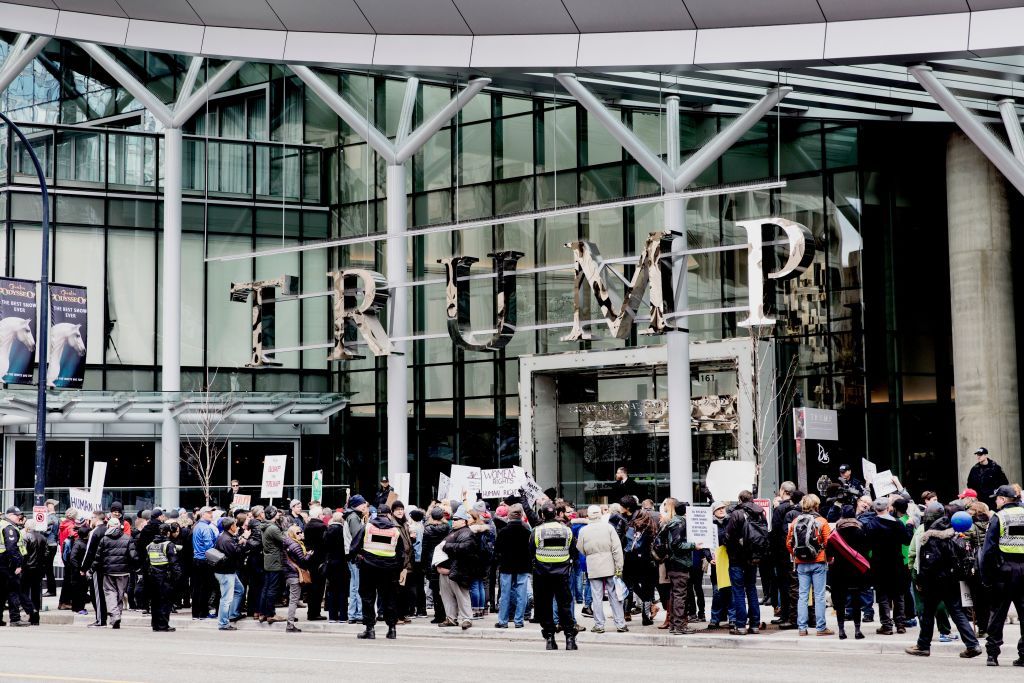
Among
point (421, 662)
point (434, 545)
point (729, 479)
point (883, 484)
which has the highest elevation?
point (729, 479)

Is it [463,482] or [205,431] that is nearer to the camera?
A: [463,482]

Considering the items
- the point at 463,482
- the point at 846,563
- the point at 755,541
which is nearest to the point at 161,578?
the point at 463,482

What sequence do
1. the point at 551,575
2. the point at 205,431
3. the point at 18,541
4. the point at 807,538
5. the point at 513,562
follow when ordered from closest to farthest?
the point at 551,575 → the point at 807,538 → the point at 513,562 → the point at 18,541 → the point at 205,431

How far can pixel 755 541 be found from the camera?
62.7ft

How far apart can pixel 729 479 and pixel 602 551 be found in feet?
12.2

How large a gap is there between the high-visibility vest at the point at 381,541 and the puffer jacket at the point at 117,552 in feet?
16.2

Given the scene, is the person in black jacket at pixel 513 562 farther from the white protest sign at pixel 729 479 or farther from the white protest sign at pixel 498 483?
the white protest sign at pixel 498 483

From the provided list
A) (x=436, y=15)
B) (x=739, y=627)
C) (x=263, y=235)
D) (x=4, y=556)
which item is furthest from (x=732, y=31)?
(x=263, y=235)

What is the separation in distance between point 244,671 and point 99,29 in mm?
20406

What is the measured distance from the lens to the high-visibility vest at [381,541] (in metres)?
19.3

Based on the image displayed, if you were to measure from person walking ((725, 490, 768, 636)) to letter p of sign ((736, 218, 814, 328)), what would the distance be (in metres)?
6.53

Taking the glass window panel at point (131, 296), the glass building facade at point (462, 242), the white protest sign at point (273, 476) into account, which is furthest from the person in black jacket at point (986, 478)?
the glass window panel at point (131, 296)

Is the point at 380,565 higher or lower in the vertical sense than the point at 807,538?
lower

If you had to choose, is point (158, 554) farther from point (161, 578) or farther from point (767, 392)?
point (767, 392)
